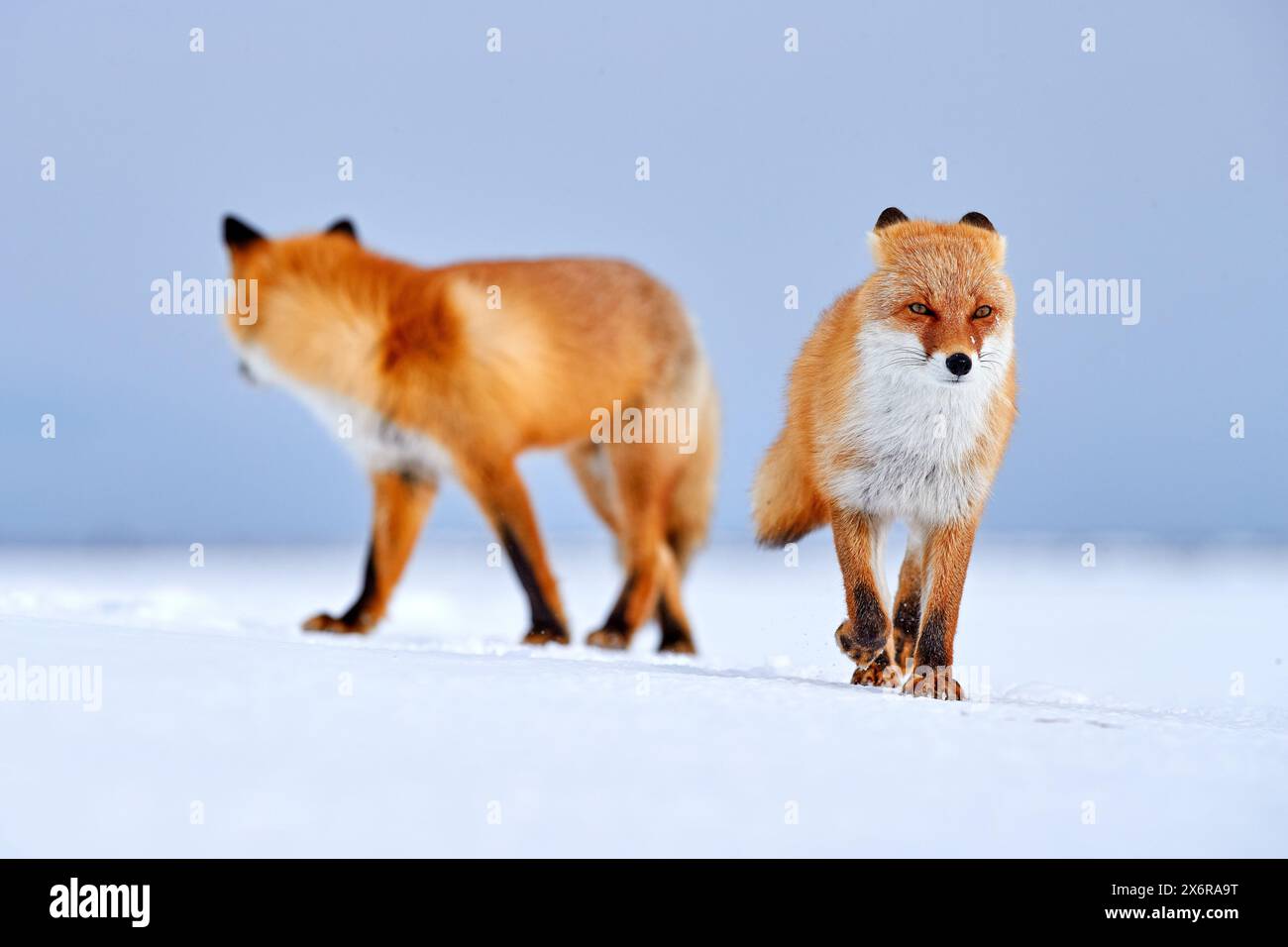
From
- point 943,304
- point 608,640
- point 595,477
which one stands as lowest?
point 608,640

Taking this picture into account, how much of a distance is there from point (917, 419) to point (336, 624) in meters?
Answer: 3.28

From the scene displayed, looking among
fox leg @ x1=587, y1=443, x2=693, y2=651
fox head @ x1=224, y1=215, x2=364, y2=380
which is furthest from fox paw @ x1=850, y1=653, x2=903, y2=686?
fox head @ x1=224, y1=215, x2=364, y2=380

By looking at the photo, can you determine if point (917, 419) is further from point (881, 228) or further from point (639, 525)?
point (639, 525)

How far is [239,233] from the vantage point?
6.00 meters

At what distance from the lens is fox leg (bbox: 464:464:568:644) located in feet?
18.2

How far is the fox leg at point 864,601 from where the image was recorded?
3.69 meters

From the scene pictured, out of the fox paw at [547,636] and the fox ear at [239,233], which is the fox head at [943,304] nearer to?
the fox paw at [547,636]

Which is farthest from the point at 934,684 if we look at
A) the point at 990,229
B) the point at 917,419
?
the point at 990,229

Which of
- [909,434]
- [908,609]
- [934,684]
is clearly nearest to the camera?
[934,684]

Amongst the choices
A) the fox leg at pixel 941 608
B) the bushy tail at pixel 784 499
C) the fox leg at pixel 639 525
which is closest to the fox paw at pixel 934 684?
the fox leg at pixel 941 608

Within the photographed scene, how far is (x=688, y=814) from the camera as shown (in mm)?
2186

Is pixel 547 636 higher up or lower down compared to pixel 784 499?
lower down

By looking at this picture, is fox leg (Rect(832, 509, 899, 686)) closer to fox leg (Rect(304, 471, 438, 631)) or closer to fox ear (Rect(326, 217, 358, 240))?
fox leg (Rect(304, 471, 438, 631))

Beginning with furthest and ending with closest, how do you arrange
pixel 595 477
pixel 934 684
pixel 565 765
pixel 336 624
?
1. pixel 595 477
2. pixel 336 624
3. pixel 934 684
4. pixel 565 765
